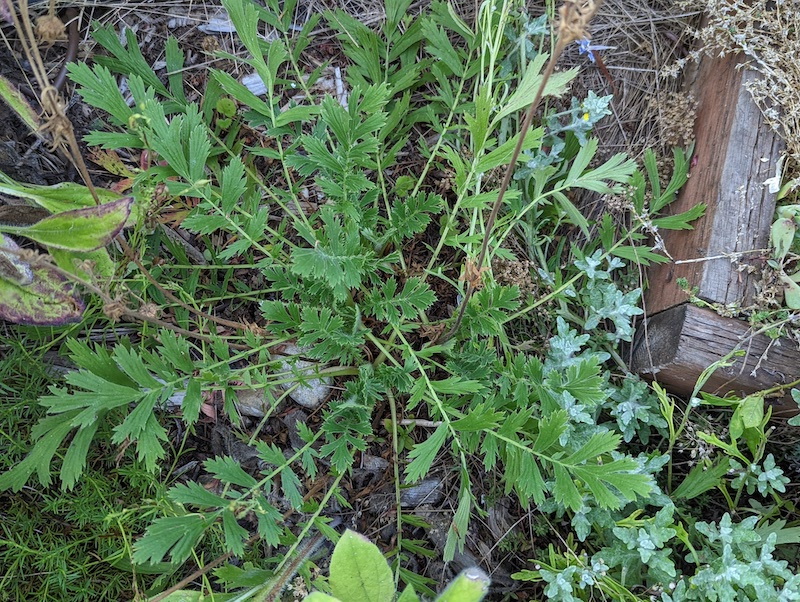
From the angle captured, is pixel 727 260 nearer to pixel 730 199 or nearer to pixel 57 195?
pixel 730 199

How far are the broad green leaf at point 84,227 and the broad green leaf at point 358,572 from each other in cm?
84

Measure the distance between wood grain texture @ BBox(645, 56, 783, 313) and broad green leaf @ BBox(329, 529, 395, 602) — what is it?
1.20 m

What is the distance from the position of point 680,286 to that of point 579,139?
1.73ft

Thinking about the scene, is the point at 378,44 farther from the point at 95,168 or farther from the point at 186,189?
the point at 95,168

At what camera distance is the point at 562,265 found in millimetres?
1936

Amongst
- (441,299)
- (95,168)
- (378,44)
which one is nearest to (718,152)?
(441,299)

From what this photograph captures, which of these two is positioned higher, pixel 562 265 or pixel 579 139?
pixel 579 139

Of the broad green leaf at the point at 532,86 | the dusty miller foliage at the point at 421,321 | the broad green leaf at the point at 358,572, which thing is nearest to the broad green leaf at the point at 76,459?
the dusty miller foliage at the point at 421,321

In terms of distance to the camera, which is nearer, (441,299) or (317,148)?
(317,148)

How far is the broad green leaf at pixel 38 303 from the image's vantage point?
141cm

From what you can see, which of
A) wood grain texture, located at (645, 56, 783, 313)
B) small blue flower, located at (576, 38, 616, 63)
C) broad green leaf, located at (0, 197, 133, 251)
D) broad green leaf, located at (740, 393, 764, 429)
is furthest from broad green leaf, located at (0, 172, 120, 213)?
broad green leaf, located at (740, 393, 764, 429)

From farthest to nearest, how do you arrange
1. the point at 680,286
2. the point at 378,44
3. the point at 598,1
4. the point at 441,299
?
1. the point at 441,299
2. the point at 378,44
3. the point at 680,286
4. the point at 598,1

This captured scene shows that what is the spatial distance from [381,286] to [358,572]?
869mm

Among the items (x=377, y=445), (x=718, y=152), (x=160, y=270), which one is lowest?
(x=377, y=445)
